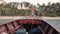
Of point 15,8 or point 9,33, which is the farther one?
A: point 15,8

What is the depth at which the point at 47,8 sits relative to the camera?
2416 centimetres

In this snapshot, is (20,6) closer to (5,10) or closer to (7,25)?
(5,10)

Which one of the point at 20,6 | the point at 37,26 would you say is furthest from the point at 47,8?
the point at 37,26

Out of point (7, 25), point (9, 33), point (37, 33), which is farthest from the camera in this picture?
point (37, 33)

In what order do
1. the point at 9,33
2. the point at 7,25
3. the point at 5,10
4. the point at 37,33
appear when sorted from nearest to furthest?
the point at 9,33 < the point at 7,25 < the point at 37,33 < the point at 5,10

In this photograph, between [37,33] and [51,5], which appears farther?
[51,5]

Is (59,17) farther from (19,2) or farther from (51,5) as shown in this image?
(19,2)

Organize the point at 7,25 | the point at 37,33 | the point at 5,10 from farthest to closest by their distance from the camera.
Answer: the point at 5,10
the point at 37,33
the point at 7,25

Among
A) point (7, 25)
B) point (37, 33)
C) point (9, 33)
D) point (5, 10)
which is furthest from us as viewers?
point (5, 10)

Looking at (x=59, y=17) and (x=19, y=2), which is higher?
(x=19, y=2)

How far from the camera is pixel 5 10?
A: 23.9m

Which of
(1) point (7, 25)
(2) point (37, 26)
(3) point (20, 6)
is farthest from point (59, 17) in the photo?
(1) point (7, 25)

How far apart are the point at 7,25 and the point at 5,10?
52.0 feet

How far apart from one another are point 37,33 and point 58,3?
15615mm
